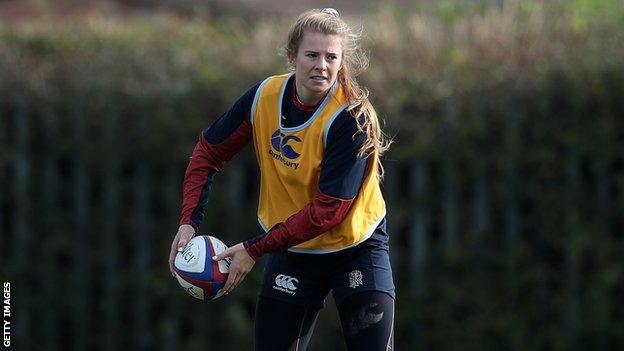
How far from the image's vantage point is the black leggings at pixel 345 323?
537 cm

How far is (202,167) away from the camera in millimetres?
5602

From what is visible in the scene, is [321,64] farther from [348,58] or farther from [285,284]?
[285,284]

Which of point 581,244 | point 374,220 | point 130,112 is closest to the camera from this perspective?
point 374,220

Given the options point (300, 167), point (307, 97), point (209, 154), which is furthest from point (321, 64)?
point (209, 154)

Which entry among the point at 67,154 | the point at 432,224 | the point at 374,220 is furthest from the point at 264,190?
the point at 67,154

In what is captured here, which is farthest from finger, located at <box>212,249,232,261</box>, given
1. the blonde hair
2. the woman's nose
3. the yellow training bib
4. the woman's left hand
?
the woman's nose

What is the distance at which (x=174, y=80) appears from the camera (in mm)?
9328

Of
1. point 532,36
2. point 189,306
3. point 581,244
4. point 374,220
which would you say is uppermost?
point 532,36

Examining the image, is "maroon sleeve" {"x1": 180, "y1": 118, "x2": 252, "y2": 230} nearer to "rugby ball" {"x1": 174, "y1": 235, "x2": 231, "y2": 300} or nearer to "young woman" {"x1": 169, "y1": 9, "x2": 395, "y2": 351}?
"young woman" {"x1": 169, "y1": 9, "x2": 395, "y2": 351}

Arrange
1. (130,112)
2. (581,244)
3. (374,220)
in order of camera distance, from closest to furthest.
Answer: (374,220), (581,244), (130,112)

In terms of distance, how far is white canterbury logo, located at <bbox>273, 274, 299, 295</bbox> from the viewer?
5.48 meters

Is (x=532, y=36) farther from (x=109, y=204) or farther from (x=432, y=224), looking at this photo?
(x=109, y=204)

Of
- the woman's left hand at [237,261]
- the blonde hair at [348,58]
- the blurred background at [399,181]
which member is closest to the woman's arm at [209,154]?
the woman's left hand at [237,261]

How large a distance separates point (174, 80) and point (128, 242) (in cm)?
135
